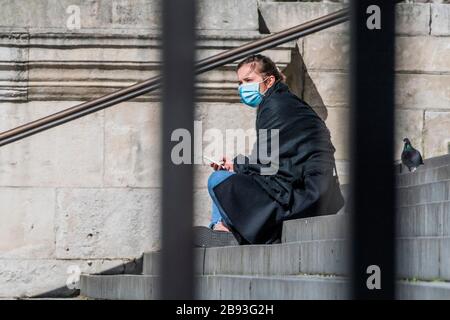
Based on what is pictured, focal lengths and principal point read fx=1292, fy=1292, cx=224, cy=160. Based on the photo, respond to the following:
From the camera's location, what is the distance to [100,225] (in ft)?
23.9

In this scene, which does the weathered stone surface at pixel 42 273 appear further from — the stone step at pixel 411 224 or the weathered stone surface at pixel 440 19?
the weathered stone surface at pixel 440 19

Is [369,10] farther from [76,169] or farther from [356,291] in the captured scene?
[76,169]

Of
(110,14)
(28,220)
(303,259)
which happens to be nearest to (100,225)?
(28,220)

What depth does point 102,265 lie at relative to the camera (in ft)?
23.9

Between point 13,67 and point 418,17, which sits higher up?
point 418,17

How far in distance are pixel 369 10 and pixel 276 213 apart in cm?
407

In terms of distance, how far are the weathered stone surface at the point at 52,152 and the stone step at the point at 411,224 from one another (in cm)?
216

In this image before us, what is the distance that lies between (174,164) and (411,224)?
292 centimetres

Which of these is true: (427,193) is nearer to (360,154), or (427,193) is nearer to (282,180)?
(282,180)

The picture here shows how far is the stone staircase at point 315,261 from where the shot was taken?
3.84m

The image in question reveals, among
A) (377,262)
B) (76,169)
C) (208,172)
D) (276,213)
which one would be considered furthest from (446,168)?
(377,262)

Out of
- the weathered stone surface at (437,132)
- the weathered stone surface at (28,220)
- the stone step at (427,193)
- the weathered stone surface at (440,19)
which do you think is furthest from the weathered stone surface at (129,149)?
the stone step at (427,193)

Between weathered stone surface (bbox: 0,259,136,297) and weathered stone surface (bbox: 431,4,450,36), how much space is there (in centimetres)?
242

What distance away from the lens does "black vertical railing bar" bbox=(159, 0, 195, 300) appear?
173cm
